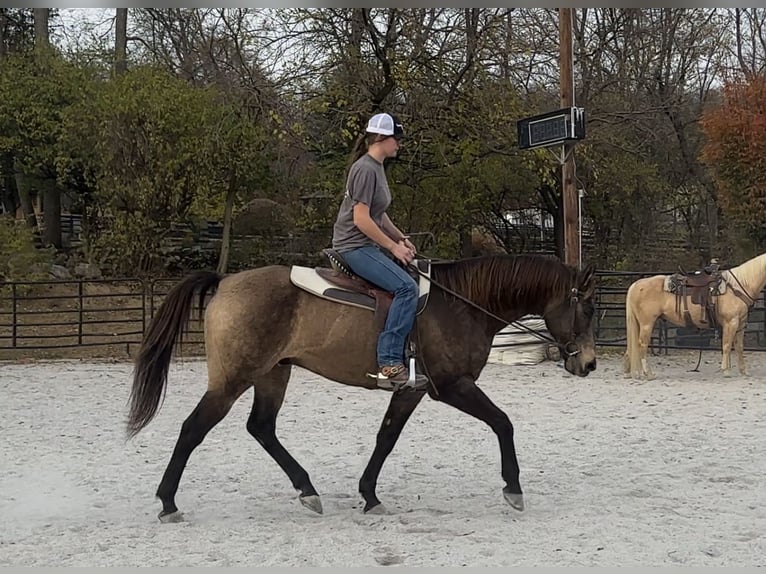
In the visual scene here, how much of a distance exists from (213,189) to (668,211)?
1150 cm

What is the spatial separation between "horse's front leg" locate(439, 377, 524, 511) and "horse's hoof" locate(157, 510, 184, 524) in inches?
61.9

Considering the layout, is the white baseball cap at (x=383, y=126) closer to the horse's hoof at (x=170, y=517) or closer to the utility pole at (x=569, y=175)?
the horse's hoof at (x=170, y=517)

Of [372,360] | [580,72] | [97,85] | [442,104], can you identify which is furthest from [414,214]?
[372,360]

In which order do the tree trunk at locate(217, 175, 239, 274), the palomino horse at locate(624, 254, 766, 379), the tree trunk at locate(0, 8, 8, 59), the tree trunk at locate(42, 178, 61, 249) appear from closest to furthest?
the palomino horse at locate(624, 254, 766, 379) < the tree trunk at locate(217, 175, 239, 274) < the tree trunk at locate(42, 178, 61, 249) < the tree trunk at locate(0, 8, 8, 59)

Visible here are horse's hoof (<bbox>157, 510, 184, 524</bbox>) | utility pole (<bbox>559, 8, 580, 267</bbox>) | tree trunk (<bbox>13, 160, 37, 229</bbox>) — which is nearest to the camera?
horse's hoof (<bbox>157, 510, 184, 524</bbox>)

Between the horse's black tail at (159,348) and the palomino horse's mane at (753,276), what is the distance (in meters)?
7.50

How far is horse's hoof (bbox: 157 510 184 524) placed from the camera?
445 centimetres

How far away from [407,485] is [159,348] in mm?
1790

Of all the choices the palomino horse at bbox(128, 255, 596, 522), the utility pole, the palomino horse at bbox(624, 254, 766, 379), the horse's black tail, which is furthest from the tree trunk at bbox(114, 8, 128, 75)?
the palomino horse at bbox(128, 255, 596, 522)

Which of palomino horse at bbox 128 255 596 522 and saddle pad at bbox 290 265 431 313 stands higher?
saddle pad at bbox 290 265 431 313

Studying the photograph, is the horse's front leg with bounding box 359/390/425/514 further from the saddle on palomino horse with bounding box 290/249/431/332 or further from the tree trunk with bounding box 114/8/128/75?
the tree trunk with bounding box 114/8/128/75

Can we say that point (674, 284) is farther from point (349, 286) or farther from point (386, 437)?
point (349, 286)

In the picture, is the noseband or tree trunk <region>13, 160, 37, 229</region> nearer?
the noseband

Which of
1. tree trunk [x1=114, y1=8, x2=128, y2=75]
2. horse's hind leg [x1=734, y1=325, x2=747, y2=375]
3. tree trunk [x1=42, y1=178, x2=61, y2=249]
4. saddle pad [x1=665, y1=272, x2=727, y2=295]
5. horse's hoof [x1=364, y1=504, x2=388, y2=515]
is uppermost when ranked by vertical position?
tree trunk [x1=114, y1=8, x2=128, y2=75]
